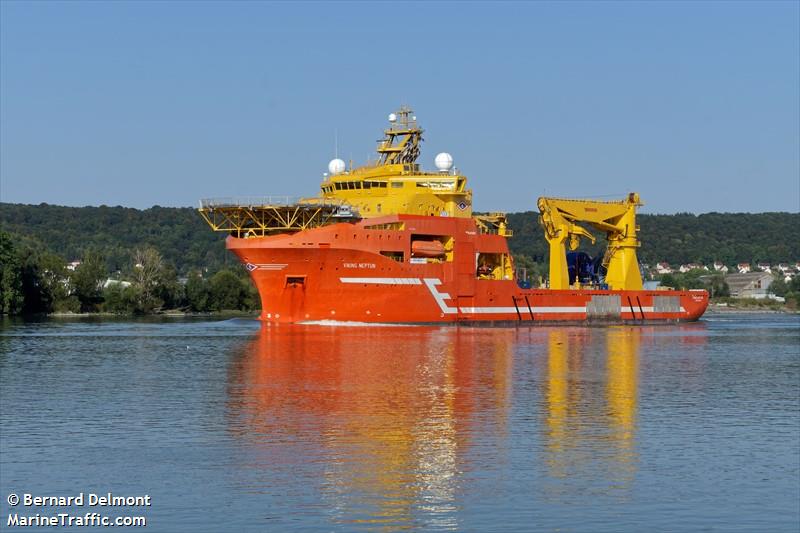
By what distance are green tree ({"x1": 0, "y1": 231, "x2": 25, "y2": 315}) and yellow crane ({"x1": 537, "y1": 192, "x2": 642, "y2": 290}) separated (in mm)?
37058

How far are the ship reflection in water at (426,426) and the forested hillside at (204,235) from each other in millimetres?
120830

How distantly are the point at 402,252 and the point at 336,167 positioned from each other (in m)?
9.80

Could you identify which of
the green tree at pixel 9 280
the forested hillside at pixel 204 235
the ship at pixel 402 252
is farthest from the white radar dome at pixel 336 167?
the forested hillside at pixel 204 235

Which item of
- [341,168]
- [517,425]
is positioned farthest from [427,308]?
[517,425]

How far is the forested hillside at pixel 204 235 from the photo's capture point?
16738 cm

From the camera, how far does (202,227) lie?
181 metres

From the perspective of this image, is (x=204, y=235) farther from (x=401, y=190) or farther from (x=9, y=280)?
(x=401, y=190)

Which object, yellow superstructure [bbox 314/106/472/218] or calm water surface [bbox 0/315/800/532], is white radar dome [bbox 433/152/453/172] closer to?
yellow superstructure [bbox 314/106/472/218]

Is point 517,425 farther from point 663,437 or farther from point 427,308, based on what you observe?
point 427,308

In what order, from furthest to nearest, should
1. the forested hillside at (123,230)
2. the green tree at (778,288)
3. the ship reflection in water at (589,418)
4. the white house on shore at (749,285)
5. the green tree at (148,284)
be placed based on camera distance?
the forested hillside at (123,230) → the white house on shore at (749,285) → the green tree at (778,288) → the green tree at (148,284) → the ship reflection in water at (589,418)

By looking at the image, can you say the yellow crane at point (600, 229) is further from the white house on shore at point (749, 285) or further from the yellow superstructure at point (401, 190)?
the white house on shore at point (749, 285)

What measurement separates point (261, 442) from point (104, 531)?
6389 mm

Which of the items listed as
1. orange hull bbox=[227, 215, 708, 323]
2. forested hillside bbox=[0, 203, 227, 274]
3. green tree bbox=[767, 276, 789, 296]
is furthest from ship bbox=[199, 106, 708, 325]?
forested hillside bbox=[0, 203, 227, 274]

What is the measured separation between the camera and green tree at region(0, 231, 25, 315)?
79875 millimetres
